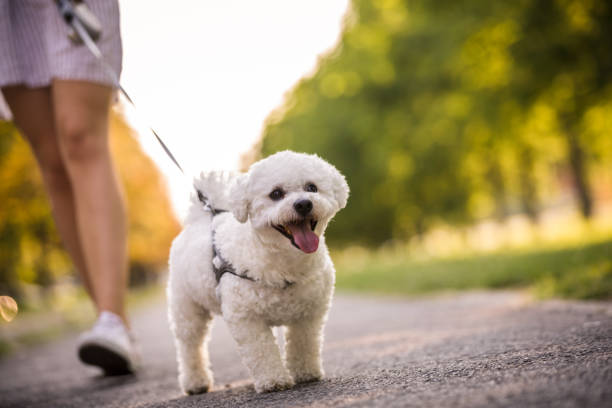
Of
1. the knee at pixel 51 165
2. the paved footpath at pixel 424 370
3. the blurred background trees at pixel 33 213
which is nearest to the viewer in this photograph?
the paved footpath at pixel 424 370

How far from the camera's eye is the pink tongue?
2730 millimetres

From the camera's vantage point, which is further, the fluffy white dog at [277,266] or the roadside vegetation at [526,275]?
the roadside vegetation at [526,275]

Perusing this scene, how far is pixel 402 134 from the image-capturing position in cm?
2056

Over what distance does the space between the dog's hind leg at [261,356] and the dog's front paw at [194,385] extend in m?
0.53

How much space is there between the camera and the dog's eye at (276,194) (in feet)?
9.35

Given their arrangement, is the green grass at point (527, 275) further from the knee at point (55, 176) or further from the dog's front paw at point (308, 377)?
the knee at point (55, 176)

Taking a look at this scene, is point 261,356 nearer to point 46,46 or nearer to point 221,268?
point 221,268

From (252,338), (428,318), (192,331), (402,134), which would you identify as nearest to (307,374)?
(252,338)

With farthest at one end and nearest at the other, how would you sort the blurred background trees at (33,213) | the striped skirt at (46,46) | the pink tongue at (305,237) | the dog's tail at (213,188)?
1. the blurred background trees at (33,213)
2. the striped skirt at (46,46)
3. the dog's tail at (213,188)
4. the pink tongue at (305,237)

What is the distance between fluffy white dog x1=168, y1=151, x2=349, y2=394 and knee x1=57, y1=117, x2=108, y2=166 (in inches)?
56.0

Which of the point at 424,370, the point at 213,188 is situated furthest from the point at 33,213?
the point at 424,370

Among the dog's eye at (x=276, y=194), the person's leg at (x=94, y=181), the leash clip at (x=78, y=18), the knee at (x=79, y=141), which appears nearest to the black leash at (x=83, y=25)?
the leash clip at (x=78, y=18)

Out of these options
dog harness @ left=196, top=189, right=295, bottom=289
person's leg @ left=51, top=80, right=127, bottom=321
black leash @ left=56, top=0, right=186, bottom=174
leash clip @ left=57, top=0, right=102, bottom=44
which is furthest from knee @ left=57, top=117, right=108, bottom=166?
dog harness @ left=196, top=189, right=295, bottom=289

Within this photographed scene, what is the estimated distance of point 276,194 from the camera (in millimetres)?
2857
